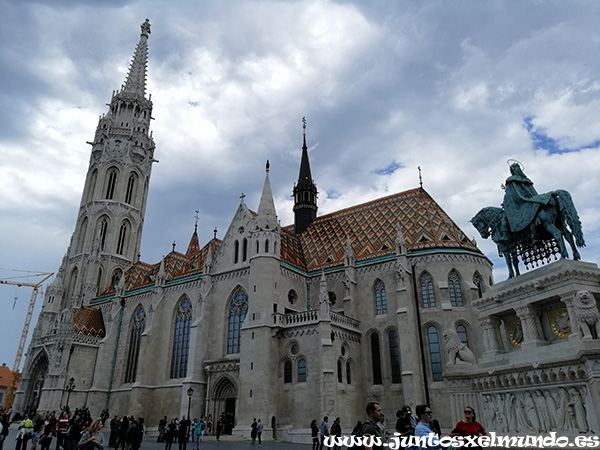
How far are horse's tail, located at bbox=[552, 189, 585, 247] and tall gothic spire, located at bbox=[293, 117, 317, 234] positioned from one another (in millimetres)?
30376

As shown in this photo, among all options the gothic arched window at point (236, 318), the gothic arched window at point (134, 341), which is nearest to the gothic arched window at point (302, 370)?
the gothic arched window at point (236, 318)

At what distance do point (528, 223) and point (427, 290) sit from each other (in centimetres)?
1808

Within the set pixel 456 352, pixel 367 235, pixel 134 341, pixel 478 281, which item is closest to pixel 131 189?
pixel 134 341

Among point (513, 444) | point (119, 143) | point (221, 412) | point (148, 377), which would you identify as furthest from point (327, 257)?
point (119, 143)

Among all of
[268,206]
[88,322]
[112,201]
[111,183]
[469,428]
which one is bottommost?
[469,428]

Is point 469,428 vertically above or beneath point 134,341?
beneath

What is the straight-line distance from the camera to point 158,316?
36094 mm

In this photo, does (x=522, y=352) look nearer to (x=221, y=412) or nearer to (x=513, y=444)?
(x=513, y=444)

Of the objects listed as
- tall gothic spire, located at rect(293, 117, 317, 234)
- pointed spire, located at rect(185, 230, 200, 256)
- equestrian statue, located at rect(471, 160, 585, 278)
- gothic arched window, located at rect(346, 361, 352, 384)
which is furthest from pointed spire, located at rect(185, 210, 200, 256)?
equestrian statue, located at rect(471, 160, 585, 278)

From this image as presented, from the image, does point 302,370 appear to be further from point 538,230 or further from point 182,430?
point 538,230

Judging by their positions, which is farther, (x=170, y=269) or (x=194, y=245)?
(x=194, y=245)

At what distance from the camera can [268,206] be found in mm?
32875

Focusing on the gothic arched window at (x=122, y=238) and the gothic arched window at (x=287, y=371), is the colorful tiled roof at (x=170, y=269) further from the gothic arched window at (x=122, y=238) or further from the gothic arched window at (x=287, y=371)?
the gothic arched window at (x=287, y=371)

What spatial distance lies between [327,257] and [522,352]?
2461 cm
